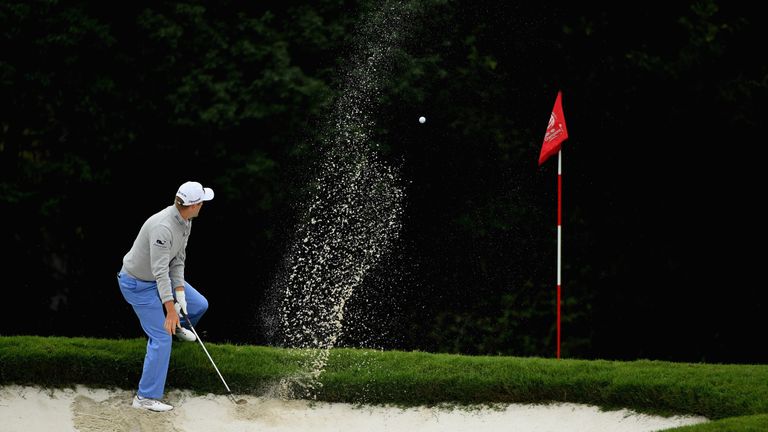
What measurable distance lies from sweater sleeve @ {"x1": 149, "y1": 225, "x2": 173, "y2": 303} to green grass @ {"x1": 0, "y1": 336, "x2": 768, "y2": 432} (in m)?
1.01

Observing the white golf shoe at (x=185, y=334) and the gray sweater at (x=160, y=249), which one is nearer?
the gray sweater at (x=160, y=249)

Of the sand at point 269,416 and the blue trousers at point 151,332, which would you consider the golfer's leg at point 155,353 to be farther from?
the sand at point 269,416

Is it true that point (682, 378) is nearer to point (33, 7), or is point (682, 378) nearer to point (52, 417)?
point (52, 417)

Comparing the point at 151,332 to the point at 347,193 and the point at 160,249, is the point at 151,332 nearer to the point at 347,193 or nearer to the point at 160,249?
the point at 160,249

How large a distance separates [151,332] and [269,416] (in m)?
1.07

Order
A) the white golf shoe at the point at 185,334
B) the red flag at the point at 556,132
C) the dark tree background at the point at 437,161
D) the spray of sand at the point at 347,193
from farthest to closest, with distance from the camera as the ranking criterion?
the dark tree background at the point at 437,161, the spray of sand at the point at 347,193, the red flag at the point at 556,132, the white golf shoe at the point at 185,334

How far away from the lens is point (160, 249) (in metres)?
9.18

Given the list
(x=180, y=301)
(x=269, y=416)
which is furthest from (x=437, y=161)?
(x=269, y=416)

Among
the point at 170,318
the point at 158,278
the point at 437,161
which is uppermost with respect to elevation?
the point at 437,161

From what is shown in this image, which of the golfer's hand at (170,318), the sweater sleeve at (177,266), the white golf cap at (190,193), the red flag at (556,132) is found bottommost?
the golfer's hand at (170,318)

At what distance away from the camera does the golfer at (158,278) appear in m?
9.18

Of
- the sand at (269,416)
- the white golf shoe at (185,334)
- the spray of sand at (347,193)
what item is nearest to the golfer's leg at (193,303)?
the white golf shoe at (185,334)

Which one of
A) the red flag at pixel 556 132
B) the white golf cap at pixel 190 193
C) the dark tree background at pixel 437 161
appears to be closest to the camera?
the white golf cap at pixel 190 193

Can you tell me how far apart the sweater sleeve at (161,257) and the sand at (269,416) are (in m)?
0.97
